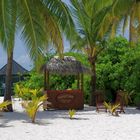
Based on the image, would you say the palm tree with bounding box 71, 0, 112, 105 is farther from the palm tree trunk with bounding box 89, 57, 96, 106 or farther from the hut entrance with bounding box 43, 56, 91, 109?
the hut entrance with bounding box 43, 56, 91, 109

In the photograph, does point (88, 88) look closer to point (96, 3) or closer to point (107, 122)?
point (96, 3)

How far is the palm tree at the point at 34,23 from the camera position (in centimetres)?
1305

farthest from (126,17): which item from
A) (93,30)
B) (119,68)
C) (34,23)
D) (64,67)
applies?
(34,23)

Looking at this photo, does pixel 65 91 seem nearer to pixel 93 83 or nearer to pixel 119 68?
pixel 93 83

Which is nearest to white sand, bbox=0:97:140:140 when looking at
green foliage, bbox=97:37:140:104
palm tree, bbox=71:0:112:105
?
palm tree, bbox=71:0:112:105

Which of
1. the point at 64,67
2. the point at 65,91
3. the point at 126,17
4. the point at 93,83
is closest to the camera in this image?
the point at 64,67

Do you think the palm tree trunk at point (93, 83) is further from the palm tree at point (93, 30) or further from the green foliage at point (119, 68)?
the green foliage at point (119, 68)

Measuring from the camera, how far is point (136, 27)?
2158 cm

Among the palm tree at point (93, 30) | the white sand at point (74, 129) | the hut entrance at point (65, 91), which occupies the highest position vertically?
the palm tree at point (93, 30)

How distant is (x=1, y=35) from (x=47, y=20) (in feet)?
8.51

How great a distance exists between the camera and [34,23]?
13.9 meters

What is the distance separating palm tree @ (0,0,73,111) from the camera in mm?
13055

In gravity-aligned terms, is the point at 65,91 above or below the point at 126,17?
below

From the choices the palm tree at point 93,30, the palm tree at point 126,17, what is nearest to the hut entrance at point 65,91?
the palm tree at point 93,30
